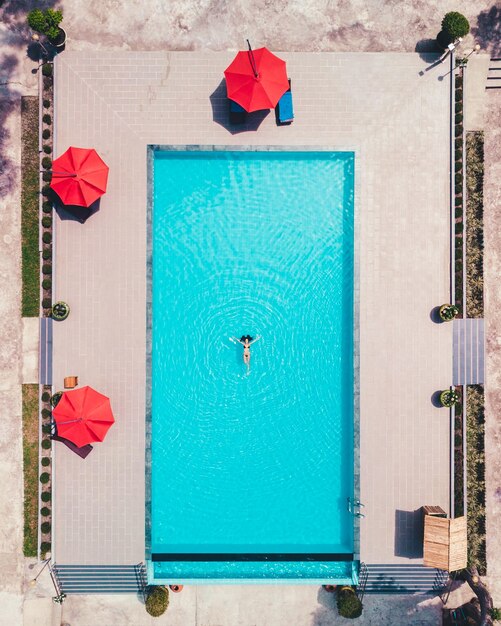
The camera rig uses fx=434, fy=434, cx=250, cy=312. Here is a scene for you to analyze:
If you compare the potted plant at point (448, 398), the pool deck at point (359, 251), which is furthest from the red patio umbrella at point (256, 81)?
the potted plant at point (448, 398)

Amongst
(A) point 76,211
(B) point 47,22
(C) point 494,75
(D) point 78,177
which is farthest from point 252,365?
(C) point 494,75

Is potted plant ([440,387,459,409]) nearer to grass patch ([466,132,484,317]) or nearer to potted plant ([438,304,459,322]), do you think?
potted plant ([438,304,459,322])

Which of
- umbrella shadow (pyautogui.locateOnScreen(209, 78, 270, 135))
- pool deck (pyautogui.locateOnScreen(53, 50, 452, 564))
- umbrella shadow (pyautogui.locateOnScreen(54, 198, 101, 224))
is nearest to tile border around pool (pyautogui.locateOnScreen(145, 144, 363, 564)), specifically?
pool deck (pyautogui.locateOnScreen(53, 50, 452, 564))

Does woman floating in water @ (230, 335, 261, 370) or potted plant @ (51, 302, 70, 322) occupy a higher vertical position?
potted plant @ (51, 302, 70, 322)

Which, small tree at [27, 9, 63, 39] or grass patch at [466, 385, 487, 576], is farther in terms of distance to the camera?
grass patch at [466, 385, 487, 576]

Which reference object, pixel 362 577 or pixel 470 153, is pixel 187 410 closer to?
pixel 362 577

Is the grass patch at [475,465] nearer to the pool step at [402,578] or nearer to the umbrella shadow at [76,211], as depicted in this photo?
the pool step at [402,578]

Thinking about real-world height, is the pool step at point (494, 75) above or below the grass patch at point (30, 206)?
above
